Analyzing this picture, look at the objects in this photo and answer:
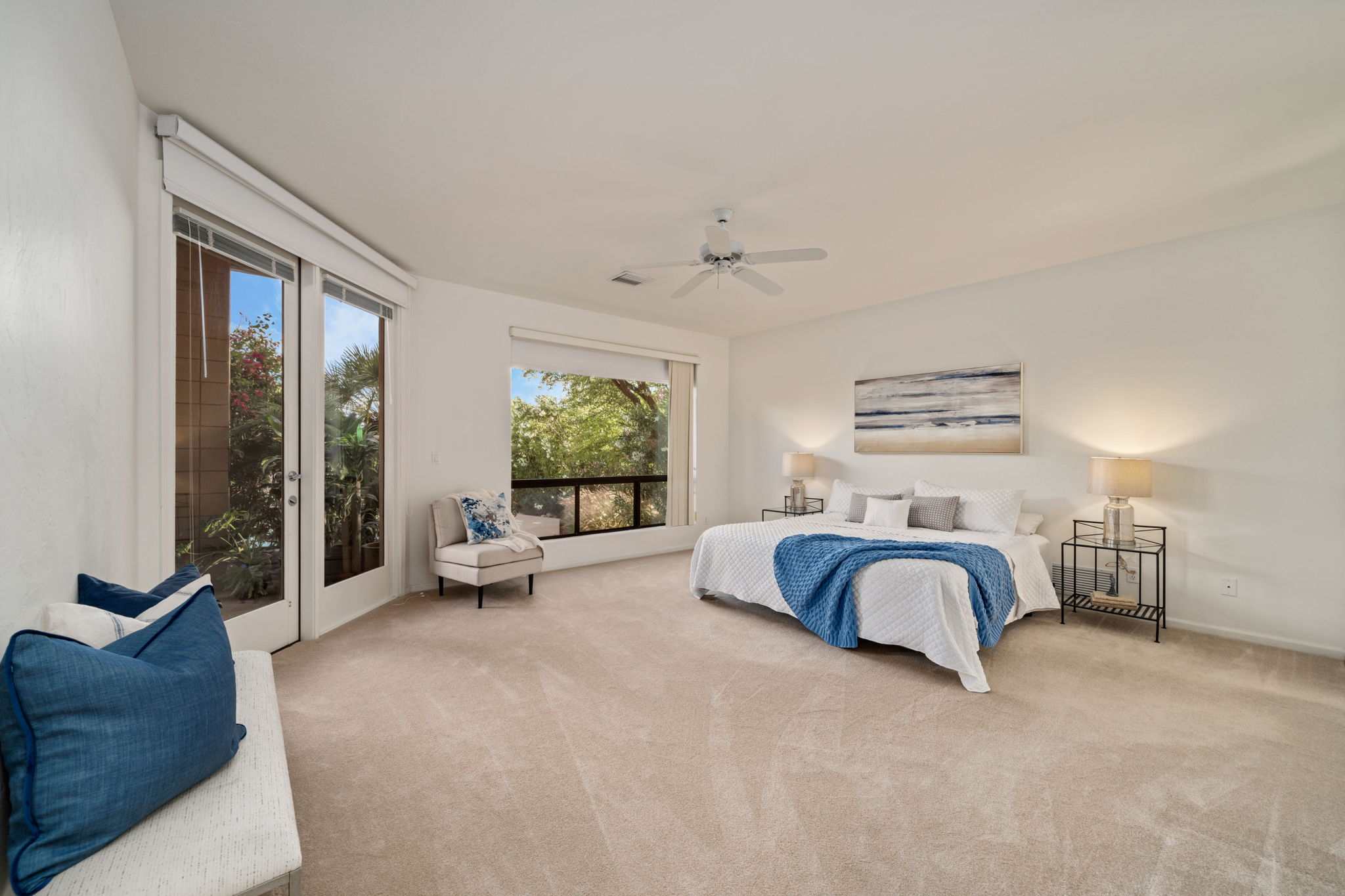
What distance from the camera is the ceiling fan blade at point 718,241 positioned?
9.86 ft

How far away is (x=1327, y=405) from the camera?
331 cm

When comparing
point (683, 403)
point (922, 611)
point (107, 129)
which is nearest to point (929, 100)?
point (922, 611)

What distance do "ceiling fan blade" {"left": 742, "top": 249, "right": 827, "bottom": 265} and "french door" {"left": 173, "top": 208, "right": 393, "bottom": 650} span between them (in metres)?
2.58

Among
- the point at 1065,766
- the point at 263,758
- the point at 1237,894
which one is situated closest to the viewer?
the point at 263,758

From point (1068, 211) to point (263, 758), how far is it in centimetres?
429

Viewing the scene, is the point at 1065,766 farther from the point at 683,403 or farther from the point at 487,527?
the point at 683,403

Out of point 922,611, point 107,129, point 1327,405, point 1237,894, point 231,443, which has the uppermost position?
point 107,129

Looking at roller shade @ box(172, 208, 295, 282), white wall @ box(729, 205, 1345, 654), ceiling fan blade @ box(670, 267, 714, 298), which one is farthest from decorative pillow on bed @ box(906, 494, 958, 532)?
roller shade @ box(172, 208, 295, 282)

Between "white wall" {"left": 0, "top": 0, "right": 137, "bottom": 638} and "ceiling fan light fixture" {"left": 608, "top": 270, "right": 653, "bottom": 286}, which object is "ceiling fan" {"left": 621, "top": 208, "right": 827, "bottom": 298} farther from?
"white wall" {"left": 0, "top": 0, "right": 137, "bottom": 638}

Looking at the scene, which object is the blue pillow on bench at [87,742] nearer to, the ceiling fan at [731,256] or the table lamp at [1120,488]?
the ceiling fan at [731,256]

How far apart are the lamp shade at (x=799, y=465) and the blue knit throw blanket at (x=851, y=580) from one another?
202cm

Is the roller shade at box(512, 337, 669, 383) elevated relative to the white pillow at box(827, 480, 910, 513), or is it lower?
elevated

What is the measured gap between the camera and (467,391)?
4.84m

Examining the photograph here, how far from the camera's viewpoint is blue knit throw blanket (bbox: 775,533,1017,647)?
10.3 feet
